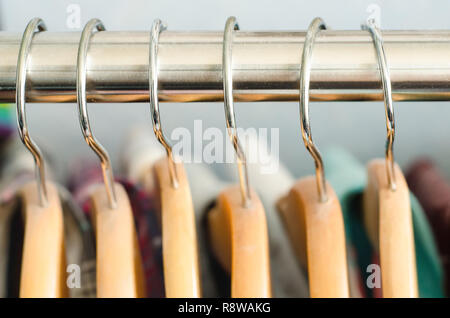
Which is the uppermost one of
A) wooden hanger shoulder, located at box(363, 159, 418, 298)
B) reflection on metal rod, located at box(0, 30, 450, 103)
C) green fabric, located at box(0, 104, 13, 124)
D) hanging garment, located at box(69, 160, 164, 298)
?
green fabric, located at box(0, 104, 13, 124)

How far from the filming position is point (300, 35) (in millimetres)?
317

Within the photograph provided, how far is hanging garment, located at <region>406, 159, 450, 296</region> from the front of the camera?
458mm

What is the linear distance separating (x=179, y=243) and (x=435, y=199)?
0.27 meters

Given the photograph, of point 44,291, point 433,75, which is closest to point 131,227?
point 44,291

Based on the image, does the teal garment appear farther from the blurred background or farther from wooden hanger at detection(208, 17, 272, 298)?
the blurred background

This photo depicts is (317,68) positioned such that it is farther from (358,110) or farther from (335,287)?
(358,110)

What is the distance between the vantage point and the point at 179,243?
12.9 inches

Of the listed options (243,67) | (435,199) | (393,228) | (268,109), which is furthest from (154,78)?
(268,109)

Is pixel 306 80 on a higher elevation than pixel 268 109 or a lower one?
lower

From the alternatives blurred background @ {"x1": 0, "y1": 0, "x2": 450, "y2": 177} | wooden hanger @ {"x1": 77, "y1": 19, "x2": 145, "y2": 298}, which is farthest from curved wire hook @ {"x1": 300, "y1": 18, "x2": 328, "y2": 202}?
blurred background @ {"x1": 0, "y1": 0, "x2": 450, "y2": 177}

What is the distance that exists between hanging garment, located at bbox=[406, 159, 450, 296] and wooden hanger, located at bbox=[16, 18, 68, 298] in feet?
1.04

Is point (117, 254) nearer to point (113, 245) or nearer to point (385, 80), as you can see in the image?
point (113, 245)

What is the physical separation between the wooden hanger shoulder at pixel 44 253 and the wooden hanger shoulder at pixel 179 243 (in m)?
0.07

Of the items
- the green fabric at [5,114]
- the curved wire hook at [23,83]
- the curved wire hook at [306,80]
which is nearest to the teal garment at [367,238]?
the curved wire hook at [306,80]
